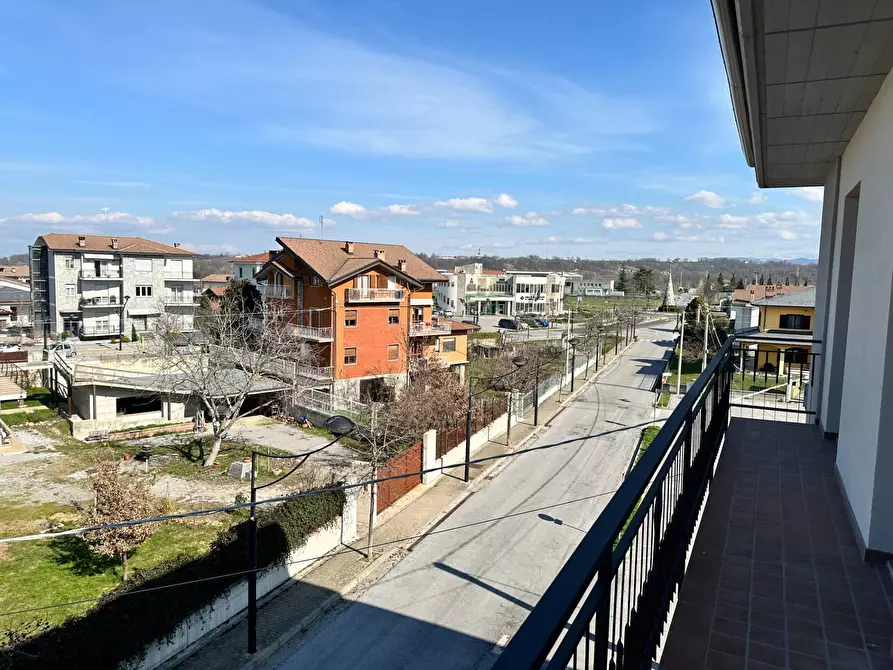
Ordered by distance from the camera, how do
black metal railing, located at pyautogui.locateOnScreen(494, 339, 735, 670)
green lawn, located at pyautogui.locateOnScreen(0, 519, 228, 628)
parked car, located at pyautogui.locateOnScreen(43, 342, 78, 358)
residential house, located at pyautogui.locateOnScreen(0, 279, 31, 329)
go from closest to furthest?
black metal railing, located at pyautogui.locateOnScreen(494, 339, 735, 670) → green lawn, located at pyautogui.locateOnScreen(0, 519, 228, 628) → parked car, located at pyautogui.locateOnScreen(43, 342, 78, 358) → residential house, located at pyautogui.locateOnScreen(0, 279, 31, 329)

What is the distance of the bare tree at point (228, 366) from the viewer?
1959 centimetres

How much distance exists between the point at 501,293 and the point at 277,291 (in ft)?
160

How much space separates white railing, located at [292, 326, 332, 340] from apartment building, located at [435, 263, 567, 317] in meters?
43.6

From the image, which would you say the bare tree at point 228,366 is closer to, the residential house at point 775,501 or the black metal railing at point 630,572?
the residential house at point 775,501

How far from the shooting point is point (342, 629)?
10.6 m

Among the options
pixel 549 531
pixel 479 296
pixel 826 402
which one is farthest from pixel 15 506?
pixel 479 296

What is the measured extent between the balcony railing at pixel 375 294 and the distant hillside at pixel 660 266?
101 meters

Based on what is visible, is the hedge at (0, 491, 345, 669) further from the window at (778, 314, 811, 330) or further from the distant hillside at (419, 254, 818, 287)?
the distant hillside at (419, 254, 818, 287)

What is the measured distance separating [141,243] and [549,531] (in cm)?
4179

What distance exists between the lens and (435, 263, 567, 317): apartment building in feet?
238

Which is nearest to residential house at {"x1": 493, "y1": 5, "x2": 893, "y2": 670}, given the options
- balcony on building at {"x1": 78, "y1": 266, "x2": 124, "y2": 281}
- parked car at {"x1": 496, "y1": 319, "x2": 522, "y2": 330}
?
balcony on building at {"x1": 78, "y1": 266, "x2": 124, "y2": 281}

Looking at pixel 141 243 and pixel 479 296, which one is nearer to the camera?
pixel 141 243

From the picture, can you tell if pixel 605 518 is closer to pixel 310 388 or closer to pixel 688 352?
pixel 310 388

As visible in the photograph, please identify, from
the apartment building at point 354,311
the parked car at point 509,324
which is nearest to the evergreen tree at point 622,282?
the parked car at point 509,324
